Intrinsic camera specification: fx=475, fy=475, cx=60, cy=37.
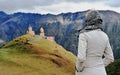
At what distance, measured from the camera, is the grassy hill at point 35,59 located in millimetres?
65000

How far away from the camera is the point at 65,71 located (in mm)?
67688

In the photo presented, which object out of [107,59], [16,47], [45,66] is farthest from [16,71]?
[107,59]

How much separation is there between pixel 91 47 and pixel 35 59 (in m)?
61.2

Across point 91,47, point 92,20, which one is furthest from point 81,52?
point 92,20

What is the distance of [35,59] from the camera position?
7069cm

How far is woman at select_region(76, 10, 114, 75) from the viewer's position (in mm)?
9469

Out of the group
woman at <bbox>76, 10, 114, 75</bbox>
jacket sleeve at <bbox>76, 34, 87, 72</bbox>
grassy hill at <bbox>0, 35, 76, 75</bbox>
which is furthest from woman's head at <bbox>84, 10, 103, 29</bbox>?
grassy hill at <bbox>0, 35, 76, 75</bbox>

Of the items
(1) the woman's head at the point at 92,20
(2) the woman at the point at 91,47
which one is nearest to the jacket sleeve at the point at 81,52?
(2) the woman at the point at 91,47

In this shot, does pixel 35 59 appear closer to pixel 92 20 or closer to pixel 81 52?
pixel 92 20

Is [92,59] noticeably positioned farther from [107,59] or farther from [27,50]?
[27,50]

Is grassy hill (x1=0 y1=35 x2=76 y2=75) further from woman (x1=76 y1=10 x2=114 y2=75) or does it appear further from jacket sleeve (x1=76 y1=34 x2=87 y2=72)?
jacket sleeve (x1=76 y1=34 x2=87 y2=72)

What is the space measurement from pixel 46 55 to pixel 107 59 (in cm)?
6278

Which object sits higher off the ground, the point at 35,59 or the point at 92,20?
the point at 92,20

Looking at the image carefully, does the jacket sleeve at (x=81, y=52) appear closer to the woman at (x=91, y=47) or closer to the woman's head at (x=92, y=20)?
the woman at (x=91, y=47)
